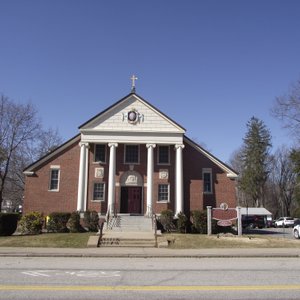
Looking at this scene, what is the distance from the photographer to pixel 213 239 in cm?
2391

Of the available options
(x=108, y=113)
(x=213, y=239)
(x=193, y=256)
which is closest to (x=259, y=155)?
(x=108, y=113)

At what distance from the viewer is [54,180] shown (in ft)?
115

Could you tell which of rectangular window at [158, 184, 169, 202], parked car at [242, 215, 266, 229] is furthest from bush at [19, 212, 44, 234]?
parked car at [242, 215, 266, 229]

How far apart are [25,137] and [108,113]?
19098mm

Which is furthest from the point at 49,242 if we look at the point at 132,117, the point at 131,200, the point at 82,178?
the point at 132,117

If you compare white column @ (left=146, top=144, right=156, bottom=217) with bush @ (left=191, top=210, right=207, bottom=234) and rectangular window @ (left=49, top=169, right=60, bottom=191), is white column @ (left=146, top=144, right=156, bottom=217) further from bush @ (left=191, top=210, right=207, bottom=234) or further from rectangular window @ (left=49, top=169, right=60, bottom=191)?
rectangular window @ (left=49, top=169, right=60, bottom=191)

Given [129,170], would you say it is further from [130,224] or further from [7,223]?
[7,223]

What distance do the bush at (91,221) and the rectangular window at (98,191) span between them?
3.68 meters

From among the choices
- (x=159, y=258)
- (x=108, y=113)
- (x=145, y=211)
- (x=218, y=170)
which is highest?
(x=108, y=113)

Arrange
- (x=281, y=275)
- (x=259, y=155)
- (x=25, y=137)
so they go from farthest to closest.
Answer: (x=259, y=155) → (x=25, y=137) → (x=281, y=275)

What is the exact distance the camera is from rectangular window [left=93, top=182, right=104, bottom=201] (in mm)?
34531

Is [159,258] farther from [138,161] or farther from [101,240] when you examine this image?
[138,161]

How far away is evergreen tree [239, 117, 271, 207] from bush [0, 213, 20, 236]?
187 feet

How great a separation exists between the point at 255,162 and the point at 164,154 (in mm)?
46414
